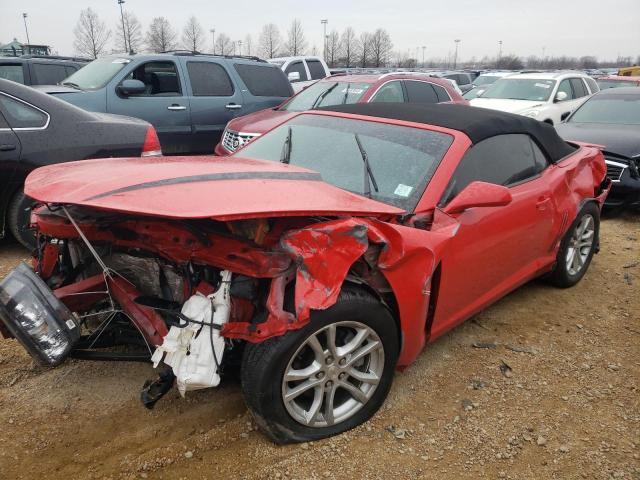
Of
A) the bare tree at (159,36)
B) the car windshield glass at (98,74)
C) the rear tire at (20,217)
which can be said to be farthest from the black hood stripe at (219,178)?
the bare tree at (159,36)

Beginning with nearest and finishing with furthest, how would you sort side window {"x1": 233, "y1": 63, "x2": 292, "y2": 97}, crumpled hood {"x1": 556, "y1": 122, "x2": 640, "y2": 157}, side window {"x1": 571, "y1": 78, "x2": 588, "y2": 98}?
crumpled hood {"x1": 556, "y1": 122, "x2": 640, "y2": 157} < side window {"x1": 233, "y1": 63, "x2": 292, "y2": 97} < side window {"x1": 571, "y1": 78, "x2": 588, "y2": 98}

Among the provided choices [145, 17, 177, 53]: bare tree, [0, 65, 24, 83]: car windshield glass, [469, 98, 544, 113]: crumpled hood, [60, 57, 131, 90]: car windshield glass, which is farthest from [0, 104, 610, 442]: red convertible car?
[145, 17, 177, 53]: bare tree

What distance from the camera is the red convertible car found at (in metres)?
2.15

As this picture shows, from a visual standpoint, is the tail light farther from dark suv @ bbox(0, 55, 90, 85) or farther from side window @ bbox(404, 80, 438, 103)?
dark suv @ bbox(0, 55, 90, 85)

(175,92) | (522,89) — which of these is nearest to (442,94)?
(522,89)

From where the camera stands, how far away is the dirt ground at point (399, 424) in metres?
2.30

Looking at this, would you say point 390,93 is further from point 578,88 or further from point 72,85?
point 578,88

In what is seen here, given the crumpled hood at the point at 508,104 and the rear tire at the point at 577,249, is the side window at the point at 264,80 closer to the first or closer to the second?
the crumpled hood at the point at 508,104

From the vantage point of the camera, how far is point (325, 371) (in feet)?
7.82

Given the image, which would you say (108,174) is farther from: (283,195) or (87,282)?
(283,195)

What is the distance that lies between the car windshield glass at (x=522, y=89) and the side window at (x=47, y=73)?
909 cm

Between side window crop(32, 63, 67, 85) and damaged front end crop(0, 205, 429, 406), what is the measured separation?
359 inches

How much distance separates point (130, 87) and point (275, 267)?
5.86m

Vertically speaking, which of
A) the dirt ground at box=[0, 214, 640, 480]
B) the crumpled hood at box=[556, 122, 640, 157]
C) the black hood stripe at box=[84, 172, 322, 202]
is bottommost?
the dirt ground at box=[0, 214, 640, 480]
